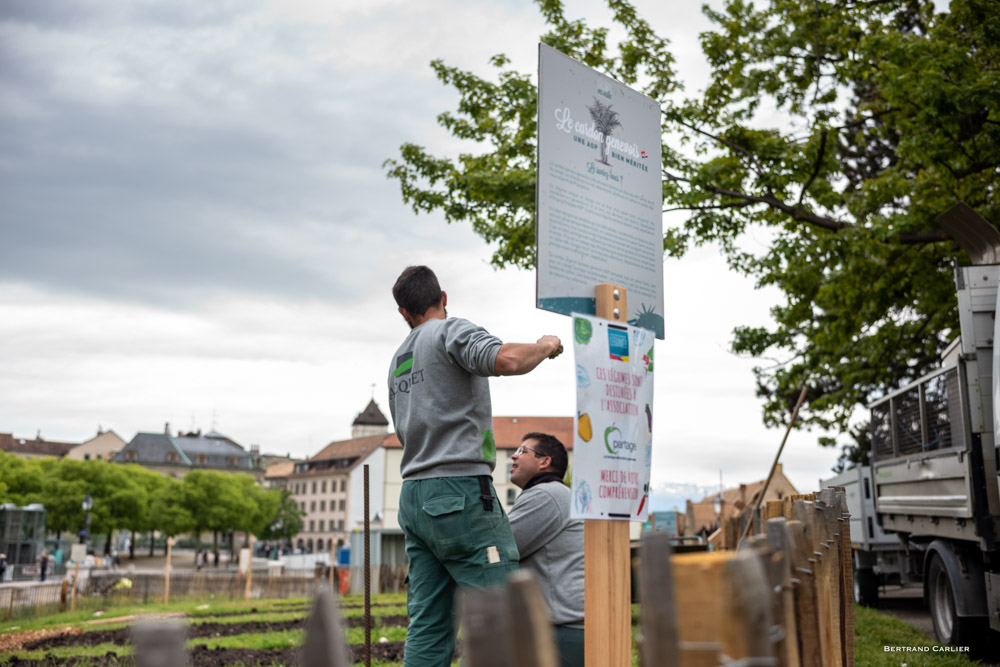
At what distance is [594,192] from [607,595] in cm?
165

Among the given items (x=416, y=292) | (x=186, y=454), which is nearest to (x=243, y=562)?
(x=416, y=292)

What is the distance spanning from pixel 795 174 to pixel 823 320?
5102 mm

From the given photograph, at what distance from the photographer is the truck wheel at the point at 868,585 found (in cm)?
1435

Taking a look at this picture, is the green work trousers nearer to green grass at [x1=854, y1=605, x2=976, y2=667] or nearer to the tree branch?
green grass at [x1=854, y1=605, x2=976, y2=667]

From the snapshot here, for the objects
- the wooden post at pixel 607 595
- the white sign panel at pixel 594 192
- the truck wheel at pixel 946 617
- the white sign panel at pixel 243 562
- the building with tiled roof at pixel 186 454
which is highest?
the building with tiled roof at pixel 186 454

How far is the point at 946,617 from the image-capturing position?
9109mm

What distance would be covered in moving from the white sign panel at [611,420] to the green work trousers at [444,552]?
41 cm

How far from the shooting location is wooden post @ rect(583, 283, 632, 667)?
10.9ft

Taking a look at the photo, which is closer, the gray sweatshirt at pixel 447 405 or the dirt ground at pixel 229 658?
the gray sweatshirt at pixel 447 405

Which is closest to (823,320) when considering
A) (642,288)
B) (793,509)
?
(642,288)

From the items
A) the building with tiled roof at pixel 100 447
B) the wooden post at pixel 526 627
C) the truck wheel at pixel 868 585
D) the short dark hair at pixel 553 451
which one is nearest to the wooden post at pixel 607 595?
the short dark hair at pixel 553 451

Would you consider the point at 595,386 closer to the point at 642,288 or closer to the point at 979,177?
the point at 642,288

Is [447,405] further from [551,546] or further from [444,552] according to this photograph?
[551,546]

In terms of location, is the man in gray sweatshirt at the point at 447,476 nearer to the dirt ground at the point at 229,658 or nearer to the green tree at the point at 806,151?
the dirt ground at the point at 229,658
